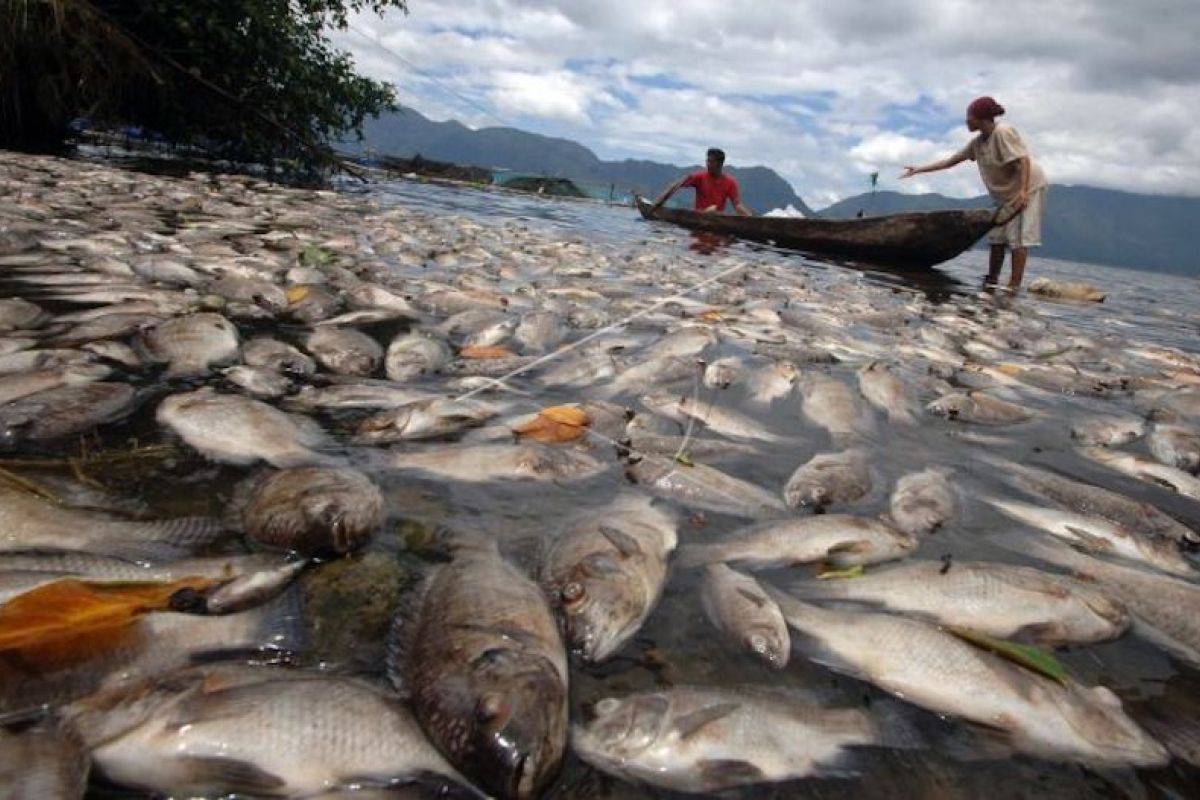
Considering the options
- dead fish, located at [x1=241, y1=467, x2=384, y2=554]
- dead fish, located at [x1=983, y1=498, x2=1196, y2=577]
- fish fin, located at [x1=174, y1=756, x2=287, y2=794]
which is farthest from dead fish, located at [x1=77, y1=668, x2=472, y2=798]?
dead fish, located at [x1=983, y1=498, x2=1196, y2=577]

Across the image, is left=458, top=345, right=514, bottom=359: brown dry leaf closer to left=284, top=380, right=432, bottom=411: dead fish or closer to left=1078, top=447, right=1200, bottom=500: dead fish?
left=284, top=380, right=432, bottom=411: dead fish

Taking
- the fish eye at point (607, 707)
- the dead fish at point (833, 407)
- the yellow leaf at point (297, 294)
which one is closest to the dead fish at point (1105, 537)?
the dead fish at point (833, 407)

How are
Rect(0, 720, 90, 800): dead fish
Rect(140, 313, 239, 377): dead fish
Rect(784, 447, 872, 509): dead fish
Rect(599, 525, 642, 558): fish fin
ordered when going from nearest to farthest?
Rect(0, 720, 90, 800): dead fish < Rect(599, 525, 642, 558): fish fin < Rect(784, 447, 872, 509): dead fish < Rect(140, 313, 239, 377): dead fish

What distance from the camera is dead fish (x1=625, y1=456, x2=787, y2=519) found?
305 centimetres

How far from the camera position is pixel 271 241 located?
7.88 metres

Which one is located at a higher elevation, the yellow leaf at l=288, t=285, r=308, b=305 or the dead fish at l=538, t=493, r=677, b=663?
the yellow leaf at l=288, t=285, r=308, b=305

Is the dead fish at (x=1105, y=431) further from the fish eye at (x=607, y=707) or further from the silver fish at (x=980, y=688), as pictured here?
the fish eye at (x=607, y=707)

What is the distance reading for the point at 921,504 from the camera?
317 centimetres

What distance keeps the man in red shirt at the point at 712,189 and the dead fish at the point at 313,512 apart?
1698 centimetres

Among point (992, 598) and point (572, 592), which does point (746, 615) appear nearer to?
point (572, 592)

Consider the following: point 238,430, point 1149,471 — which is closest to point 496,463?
Answer: point 238,430

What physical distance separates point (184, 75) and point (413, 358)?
56.4 feet

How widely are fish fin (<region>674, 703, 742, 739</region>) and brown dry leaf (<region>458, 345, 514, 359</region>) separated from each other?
3.22 m

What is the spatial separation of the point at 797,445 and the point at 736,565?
1.48 metres
